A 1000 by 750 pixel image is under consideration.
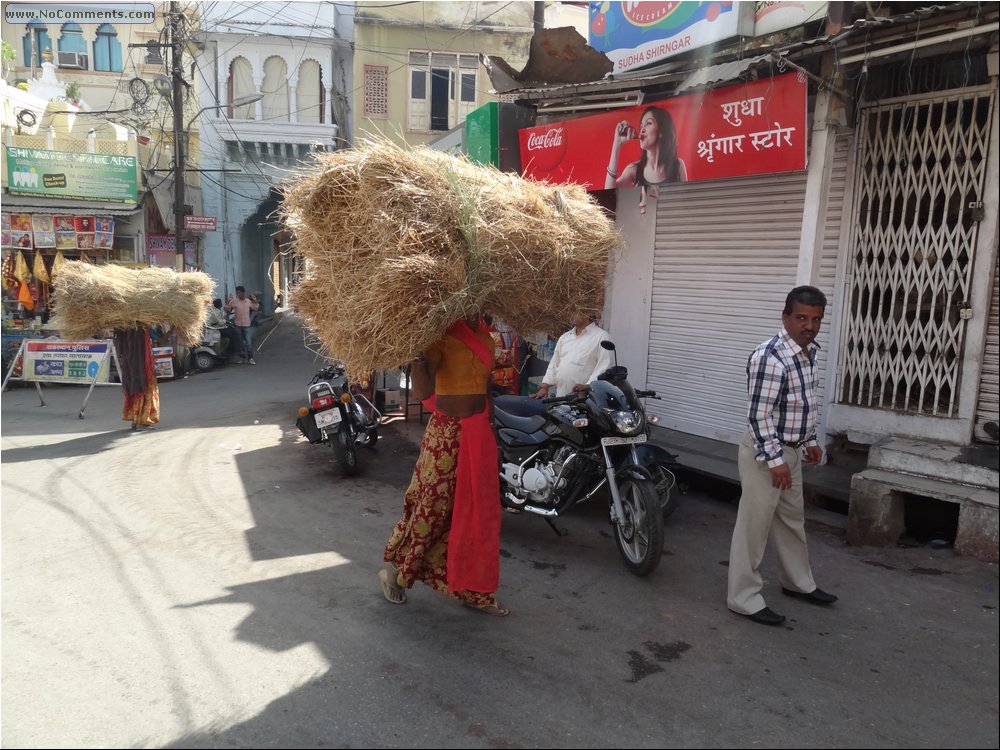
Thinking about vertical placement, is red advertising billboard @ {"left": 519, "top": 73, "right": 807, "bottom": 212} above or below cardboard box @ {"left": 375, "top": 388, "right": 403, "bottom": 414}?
above

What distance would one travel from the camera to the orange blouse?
358cm

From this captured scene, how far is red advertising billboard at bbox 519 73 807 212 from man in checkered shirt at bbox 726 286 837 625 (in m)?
2.56

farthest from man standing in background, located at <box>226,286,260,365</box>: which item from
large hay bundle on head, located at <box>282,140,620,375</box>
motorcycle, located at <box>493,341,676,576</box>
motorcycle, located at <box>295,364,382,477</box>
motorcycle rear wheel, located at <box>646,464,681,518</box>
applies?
large hay bundle on head, located at <box>282,140,620,375</box>

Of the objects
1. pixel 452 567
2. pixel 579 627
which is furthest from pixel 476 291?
pixel 579 627

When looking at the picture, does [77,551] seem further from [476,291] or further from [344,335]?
[476,291]

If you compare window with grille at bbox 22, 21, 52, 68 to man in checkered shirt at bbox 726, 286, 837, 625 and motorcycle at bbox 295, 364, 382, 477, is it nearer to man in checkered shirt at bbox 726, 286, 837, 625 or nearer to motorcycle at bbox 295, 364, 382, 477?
motorcycle at bbox 295, 364, 382, 477

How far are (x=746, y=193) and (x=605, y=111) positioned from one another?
192 centimetres

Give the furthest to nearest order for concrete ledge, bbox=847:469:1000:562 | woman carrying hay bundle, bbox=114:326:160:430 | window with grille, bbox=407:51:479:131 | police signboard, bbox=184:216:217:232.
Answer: window with grille, bbox=407:51:479:131 → police signboard, bbox=184:216:217:232 → woman carrying hay bundle, bbox=114:326:160:430 → concrete ledge, bbox=847:469:1000:562

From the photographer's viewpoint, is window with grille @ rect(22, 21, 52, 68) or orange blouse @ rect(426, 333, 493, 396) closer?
orange blouse @ rect(426, 333, 493, 396)

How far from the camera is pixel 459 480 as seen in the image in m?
3.60

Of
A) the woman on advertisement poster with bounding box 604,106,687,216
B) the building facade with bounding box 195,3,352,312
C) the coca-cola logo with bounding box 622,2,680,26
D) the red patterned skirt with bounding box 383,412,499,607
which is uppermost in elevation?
Result: the building facade with bounding box 195,3,352,312

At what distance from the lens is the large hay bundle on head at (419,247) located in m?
3.16

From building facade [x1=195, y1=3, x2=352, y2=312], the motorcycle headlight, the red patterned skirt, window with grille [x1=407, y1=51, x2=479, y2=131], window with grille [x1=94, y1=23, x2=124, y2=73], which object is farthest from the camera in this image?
window with grille [x1=94, y1=23, x2=124, y2=73]

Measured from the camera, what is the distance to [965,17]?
455 cm
